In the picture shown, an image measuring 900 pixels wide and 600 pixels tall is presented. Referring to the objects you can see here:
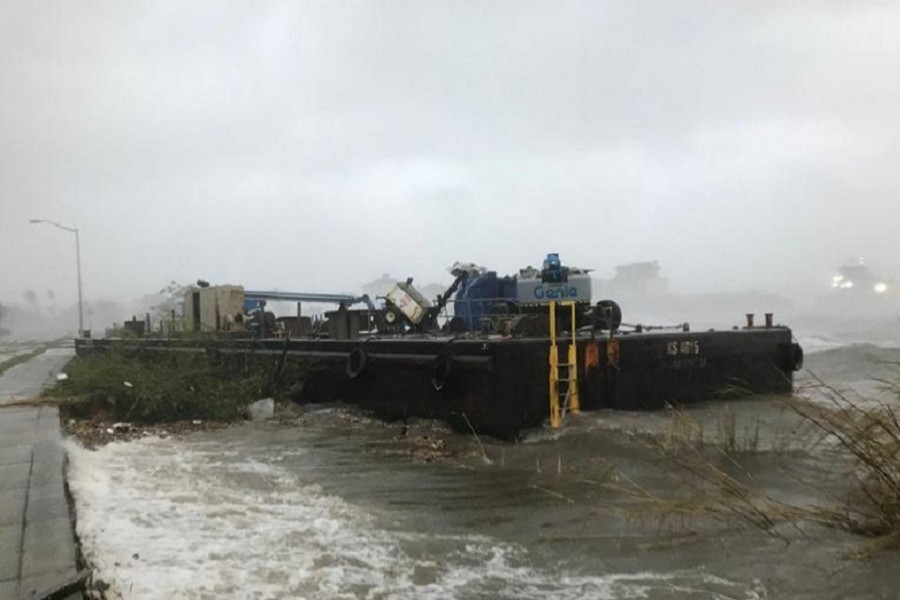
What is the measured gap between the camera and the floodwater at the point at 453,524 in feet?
17.7

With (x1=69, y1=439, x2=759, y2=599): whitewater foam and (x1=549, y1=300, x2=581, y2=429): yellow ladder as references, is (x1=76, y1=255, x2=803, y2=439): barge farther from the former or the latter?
(x1=69, y1=439, x2=759, y2=599): whitewater foam

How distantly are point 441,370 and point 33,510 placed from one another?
23.0ft

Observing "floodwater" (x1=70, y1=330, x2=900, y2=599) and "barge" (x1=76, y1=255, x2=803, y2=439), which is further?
"barge" (x1=76, y1=255, x2=803, y2=439)

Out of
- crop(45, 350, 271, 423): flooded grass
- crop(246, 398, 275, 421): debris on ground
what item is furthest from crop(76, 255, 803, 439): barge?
crop(45, 350, 271, 423): flooded grass

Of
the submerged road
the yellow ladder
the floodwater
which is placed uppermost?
the yellow ladder

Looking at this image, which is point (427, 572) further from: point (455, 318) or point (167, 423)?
point (455, 318)

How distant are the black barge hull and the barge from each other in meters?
0.02

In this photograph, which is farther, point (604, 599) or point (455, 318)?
point (455, 318)

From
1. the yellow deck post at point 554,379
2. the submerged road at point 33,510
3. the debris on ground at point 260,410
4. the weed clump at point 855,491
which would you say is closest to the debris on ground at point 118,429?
the submerged road at point 33,510

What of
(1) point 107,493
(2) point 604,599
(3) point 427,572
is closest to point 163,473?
(1) point 107,493

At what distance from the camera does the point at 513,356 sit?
11.6m

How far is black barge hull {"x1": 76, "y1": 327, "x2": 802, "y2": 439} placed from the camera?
11.6 m

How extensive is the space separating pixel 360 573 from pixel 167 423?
365 inches

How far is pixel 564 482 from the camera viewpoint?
8906mm
